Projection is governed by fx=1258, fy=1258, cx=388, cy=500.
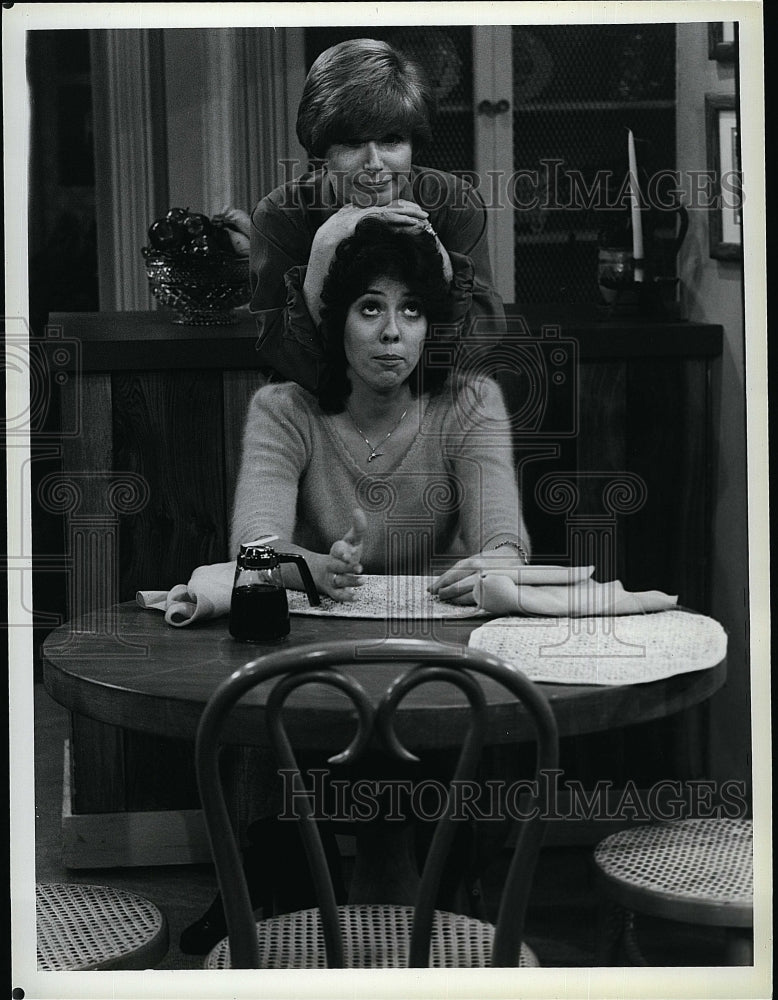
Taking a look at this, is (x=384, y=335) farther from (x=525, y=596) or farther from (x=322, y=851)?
(x=322, y=851)

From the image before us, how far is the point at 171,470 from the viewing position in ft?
6.41

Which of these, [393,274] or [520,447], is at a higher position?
[393,274]

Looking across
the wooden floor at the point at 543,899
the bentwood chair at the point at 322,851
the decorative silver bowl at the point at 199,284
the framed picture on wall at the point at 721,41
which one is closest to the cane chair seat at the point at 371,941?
the bentwood chair at the point at 322,851

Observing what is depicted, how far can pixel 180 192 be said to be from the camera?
1910 millimetres

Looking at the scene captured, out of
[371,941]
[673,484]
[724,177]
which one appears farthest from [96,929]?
[724,177]

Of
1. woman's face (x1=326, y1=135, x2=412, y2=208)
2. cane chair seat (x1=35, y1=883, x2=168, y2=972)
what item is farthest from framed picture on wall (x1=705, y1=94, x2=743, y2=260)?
cane chair seat (x1=35, y1=883, x2=168, y2=972)

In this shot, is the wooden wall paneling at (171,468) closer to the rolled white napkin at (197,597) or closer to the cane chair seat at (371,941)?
the rolled white napkin at (197,597)

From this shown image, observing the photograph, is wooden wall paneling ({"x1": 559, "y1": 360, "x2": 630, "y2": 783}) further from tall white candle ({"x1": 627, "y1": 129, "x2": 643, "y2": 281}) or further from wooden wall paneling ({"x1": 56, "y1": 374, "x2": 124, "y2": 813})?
wooden wall paneling ({"x1": 56, "y1": 374, "x2": 124, "y2": 813})

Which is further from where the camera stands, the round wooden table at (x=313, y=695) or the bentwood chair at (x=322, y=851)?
the round wooden table at (x=313, y=695)

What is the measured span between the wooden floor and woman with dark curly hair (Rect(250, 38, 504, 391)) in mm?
802

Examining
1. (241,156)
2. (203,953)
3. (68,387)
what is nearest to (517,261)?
(241,156)

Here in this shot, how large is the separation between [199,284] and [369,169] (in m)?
0.32

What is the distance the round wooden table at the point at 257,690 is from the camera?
1.66m

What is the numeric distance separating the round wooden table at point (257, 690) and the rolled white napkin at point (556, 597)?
1.8 inches
